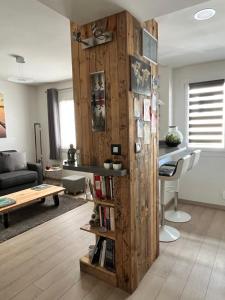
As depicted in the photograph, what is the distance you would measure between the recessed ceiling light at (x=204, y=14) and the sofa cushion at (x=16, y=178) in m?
3.75

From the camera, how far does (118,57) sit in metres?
1.64

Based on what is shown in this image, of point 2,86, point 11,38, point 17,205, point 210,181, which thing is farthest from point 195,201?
point 2,86

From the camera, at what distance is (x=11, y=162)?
4.47 metres

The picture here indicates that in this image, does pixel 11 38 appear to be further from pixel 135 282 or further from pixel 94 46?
pixel 135 282

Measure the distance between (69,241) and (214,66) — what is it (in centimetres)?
328

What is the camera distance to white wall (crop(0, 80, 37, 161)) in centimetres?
502

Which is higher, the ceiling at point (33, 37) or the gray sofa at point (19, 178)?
the ceiling at point (33, 37)

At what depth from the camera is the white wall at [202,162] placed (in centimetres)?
343

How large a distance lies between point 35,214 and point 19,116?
111 inches

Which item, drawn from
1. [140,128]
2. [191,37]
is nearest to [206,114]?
[191,37]

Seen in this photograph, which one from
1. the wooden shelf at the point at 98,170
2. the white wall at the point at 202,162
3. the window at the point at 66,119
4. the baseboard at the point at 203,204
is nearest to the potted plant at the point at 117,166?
the wooden shelf at the point at 98,170

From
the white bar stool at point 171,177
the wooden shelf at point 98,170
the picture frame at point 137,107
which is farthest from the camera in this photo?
the white bar stool at point 171,177

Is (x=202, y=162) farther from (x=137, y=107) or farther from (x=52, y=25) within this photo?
(x=52, y=25)

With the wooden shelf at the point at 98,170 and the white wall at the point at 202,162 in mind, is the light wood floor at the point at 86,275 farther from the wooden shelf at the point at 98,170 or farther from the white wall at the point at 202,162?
the wooden shelf at the point at 98,170
